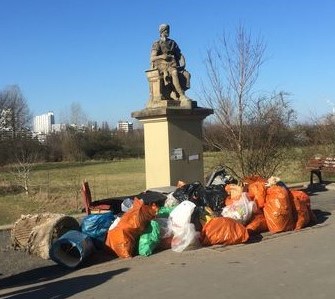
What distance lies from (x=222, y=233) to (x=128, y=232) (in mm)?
1376

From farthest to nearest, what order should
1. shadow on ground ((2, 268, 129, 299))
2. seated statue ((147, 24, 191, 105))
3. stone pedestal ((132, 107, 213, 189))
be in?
seated statue ((147, 24, 191, 105)), stone pedestal ((132, 107, 213, 189)), shadow on ground ((2, 268, 129, 299))

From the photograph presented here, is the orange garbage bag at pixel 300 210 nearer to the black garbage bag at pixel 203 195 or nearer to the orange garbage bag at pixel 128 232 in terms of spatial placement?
the black garbage bag at pixel 203 195

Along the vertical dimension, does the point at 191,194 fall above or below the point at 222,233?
above

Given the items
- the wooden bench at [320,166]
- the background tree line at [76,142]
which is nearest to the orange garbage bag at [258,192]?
the wooden bench at [320,166]

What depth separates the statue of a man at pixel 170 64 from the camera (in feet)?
38.7

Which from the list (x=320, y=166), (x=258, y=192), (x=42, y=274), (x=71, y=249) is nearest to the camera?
(x=42, y=274)

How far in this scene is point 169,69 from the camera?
1180 cm

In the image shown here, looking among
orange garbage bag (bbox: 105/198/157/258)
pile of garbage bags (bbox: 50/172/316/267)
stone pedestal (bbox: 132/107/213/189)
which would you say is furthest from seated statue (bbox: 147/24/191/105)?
orange garbage bag (bbox: 105/198/157/258)

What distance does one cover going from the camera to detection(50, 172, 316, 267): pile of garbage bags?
7.82 meters

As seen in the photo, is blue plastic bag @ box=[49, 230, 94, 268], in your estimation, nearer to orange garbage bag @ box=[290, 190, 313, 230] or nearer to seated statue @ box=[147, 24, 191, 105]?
orange garbage bag @ box=[290, 190, 313, 230]

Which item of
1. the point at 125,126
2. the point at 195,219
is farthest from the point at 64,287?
the point at 125,126

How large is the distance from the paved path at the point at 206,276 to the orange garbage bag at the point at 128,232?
195mm

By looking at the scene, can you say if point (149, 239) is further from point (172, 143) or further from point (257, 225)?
point (172, 143)

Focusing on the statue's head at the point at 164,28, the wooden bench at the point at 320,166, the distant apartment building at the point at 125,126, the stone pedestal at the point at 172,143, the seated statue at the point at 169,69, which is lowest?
the wooden bench at the point at 320,166
